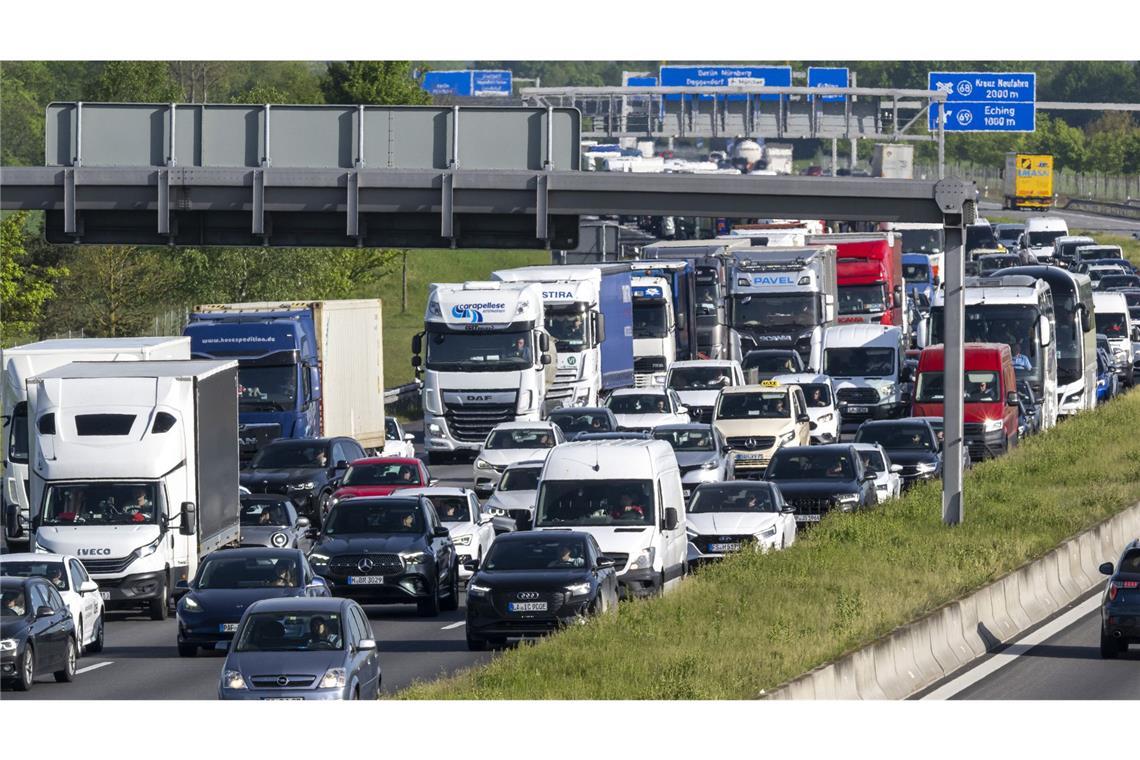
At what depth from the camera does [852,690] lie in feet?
63.8

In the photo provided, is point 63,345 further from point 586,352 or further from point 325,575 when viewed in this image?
point 586,352

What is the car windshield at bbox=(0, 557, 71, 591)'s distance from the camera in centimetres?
2506

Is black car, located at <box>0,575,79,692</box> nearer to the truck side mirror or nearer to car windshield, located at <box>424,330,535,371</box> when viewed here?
the truck side mirror

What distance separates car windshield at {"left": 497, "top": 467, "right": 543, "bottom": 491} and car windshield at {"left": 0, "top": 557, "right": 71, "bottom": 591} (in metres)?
10.8

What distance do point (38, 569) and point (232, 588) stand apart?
7.67 feet

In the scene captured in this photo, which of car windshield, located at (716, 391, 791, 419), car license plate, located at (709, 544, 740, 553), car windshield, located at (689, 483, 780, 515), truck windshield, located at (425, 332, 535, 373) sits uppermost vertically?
truck windshield, located at (425, 332, 535, 373)

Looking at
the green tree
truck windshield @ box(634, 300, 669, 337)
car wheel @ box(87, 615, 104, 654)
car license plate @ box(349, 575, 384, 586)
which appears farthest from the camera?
the green tree

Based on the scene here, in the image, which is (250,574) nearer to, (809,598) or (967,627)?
(809,598)

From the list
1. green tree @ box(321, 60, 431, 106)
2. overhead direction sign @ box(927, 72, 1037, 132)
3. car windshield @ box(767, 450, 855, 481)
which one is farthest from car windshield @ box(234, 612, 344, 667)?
green tree @ box(321, 60, 431, 106)

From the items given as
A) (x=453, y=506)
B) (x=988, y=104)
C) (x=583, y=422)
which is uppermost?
(x=988, y=104)

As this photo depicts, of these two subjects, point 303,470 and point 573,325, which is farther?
point 573,325

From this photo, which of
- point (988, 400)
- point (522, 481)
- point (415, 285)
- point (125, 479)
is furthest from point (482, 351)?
point (415, 285)

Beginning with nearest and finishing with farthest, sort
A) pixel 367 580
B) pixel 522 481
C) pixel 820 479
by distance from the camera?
pixel 367 580
pixel 522 481
pixel 820 479

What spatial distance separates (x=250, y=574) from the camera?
83.3 ft
